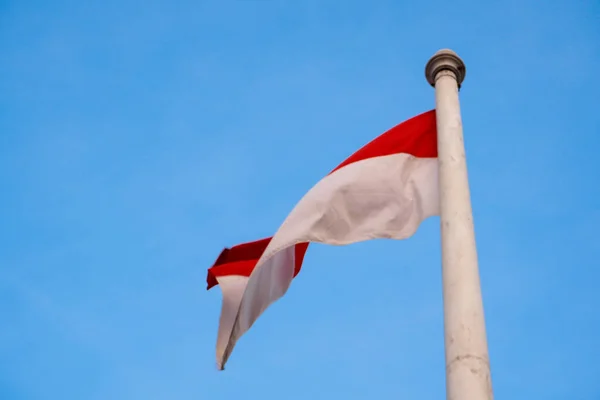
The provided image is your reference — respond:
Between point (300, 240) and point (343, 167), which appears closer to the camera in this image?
point (300, 240)

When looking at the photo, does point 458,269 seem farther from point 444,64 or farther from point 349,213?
point 444,64

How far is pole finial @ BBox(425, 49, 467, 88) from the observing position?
12.3 m

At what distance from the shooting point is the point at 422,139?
495 inches

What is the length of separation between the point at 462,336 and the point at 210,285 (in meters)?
6.04

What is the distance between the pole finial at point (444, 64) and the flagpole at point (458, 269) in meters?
0.20

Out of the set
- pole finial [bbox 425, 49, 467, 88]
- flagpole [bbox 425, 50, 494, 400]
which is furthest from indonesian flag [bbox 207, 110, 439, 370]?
flagpole [bbox 425, 50, 494, 400]

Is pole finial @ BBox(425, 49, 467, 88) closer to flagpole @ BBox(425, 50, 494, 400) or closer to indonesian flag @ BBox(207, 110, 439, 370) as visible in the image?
flagpole @ BBox(425, 50, 494, 400)

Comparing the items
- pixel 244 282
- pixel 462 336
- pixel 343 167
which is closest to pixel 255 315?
pixel 244 282

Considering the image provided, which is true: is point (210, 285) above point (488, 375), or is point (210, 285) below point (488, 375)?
above

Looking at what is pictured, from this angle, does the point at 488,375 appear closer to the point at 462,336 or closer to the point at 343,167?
the point at 462,336

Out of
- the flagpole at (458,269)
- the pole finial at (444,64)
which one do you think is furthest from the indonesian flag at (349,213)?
the flagpole at (458,269)

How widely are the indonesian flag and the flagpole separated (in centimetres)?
97

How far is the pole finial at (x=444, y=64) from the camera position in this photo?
12336 mm

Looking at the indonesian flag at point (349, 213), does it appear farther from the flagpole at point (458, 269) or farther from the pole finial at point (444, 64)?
the flagpole at point (458, 269)
